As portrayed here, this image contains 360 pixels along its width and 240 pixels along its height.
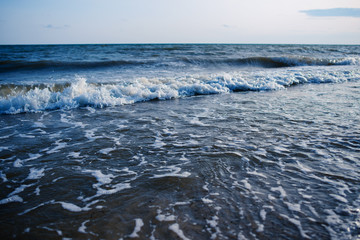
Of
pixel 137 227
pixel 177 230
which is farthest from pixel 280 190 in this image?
pixel 137 227

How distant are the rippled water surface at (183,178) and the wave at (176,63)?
36.9 feet

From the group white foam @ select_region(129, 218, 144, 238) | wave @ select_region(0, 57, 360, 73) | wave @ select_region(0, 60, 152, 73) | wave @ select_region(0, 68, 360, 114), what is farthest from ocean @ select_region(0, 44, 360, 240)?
wave @ select_region(0, 57, 360, 73)

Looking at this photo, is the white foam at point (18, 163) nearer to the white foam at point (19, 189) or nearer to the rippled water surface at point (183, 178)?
the rippled water surface at point (183, 178)

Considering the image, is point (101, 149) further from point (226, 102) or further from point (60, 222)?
point (226, 102)

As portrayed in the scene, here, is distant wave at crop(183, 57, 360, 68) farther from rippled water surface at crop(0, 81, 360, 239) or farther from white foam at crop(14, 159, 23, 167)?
white foam at crop(14, 159, 23, 167)

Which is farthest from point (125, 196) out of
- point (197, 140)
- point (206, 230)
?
point (197, 140)

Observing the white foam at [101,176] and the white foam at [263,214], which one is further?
the white foam at [101,176]

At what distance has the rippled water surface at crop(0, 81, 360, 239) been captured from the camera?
2.33 metres

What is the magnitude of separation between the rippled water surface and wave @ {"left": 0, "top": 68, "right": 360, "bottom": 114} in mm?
1550

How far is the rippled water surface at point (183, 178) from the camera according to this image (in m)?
2.33

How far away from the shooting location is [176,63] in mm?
18422

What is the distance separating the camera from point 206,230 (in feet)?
7.43

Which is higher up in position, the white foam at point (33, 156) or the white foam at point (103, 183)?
the white foam at point (33, 156)

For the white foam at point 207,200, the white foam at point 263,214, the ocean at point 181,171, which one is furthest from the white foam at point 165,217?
the white foam at point 263,214
